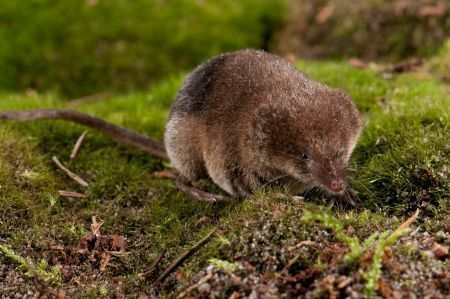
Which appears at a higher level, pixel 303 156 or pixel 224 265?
pixel 303 156

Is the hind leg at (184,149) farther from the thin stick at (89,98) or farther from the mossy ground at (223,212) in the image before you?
the thin stick at (89,98)

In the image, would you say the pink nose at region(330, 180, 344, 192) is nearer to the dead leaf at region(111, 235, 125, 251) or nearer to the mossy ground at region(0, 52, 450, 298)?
the mossy ground at region(0, 52, 450, 298)

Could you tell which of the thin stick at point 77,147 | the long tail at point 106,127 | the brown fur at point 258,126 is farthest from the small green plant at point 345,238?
the thin stick at point 77,147

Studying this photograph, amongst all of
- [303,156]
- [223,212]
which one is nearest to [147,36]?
[223,212]

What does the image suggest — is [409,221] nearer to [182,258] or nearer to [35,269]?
[182,258]

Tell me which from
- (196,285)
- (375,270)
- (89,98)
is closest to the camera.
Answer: (375,270)

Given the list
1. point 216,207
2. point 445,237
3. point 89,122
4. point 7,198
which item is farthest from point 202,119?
point 445,237

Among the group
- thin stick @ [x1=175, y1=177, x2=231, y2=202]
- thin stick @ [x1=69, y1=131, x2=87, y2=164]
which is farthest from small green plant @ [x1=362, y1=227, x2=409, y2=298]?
thin stick @ [x1=69, y1=131, x2=87, y2=164]
